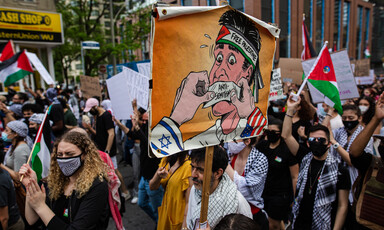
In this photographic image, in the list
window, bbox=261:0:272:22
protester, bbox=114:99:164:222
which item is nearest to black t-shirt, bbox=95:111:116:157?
protester, bbox=114:99:164:222

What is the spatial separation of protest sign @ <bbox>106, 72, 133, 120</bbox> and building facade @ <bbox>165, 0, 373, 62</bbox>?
150cm

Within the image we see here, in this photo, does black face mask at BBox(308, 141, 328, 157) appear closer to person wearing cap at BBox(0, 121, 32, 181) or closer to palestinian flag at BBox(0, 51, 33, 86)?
person wearing cap at BBox(0, 121, 32, 181)

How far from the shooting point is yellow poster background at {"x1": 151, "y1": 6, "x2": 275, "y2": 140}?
150 cm

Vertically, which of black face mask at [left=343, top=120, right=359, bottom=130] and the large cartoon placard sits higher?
the large cartoon placard

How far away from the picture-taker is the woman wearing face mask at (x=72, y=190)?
1977 millimetres

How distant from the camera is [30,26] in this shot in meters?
15.4

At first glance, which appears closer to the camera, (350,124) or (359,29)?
(350,124)

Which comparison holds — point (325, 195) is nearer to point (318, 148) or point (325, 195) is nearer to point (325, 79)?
point (318, 148)

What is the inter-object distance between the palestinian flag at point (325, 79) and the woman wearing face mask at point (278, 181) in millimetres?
879

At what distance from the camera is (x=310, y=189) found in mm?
2838

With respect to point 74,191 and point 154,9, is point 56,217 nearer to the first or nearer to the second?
point 74,191

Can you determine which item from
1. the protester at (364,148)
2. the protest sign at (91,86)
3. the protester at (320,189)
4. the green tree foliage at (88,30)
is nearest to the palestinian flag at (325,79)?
the protester at (320,189)

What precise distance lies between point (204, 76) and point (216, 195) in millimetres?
988

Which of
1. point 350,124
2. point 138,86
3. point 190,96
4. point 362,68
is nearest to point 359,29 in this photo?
point 362,68
